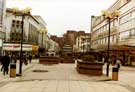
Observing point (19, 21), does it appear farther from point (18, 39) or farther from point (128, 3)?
point (128, 3)

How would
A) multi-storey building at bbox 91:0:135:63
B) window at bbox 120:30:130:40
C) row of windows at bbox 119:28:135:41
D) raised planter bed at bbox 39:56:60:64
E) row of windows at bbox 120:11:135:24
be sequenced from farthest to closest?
window at bbox 120:30:130:40 → row of windows at bbox 120:11:135:24 → row of windows at bbox 119:28:135:41 → multi-storey building at bbox 91:0:135:63 → raised planter bed at bbox 39:56:60:64

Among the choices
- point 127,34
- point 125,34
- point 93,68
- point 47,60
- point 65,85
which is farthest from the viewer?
point 125,34

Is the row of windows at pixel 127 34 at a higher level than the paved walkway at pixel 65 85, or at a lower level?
higher

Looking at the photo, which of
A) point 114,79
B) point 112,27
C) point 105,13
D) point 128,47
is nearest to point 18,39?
point 112,27

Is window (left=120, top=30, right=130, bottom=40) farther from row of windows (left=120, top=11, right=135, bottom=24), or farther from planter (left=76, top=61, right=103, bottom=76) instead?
planter (left=76, top=61, right=103, bottom=76)

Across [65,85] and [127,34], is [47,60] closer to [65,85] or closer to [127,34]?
[127,34]

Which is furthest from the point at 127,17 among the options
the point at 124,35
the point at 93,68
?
the point at 93,68

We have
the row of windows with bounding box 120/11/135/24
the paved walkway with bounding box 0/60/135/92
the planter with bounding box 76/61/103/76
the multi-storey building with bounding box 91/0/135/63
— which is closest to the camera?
the paved walkway with bounding box 0/60/135/92

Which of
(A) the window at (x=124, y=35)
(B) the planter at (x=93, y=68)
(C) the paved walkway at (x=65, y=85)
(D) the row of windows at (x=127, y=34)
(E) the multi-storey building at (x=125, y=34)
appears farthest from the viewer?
(A) the window at (x=124, y=35)

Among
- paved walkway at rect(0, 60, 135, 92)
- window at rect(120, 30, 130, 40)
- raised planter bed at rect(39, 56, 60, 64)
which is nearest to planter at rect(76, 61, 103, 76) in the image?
paved walkway at rect(0, 60, 135, 92)

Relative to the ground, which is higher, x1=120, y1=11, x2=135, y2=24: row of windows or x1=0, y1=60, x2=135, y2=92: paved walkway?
x1=120, y1=11, x2=135, y2=24: row of windows

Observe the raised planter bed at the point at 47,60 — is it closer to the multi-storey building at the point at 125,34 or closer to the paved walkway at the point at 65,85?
the multi-storey building at the point at 125,34

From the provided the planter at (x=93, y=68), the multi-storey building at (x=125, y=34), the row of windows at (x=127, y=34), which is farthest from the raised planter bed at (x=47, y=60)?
the planter at (x=93, y=68)

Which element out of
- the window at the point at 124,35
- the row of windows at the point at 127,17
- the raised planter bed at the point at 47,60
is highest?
the row of windows at the point at 127,17
